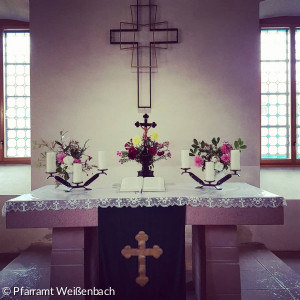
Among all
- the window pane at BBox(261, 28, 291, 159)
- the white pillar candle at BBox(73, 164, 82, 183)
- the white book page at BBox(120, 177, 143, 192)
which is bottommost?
the white book page at BBox(120, 177, 143, 192)

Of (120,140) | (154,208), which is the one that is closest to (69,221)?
(154,208)

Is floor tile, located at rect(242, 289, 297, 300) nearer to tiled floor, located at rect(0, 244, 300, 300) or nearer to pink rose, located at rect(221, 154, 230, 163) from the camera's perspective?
tiled floor, located at rect(0, 244, 300, 300)

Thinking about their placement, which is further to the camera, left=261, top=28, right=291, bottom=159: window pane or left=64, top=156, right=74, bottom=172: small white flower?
left=261, top=28, right=291, bottom=159: window pane

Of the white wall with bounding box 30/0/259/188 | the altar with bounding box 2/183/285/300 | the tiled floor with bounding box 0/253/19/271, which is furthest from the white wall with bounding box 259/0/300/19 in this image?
the tiled floor with bounding box 0/253/19/271

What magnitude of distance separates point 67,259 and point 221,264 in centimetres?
110

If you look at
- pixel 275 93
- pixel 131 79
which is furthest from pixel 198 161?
pixel 275 93

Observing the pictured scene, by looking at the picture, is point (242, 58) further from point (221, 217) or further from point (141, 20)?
point (221, 217)

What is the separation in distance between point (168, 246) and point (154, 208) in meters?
0.30

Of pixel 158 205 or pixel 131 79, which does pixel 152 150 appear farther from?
pixel 131 79

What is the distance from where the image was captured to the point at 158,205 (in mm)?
2219

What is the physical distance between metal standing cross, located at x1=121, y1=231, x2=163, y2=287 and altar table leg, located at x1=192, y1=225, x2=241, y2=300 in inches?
14.6

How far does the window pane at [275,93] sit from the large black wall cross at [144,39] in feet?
4.45

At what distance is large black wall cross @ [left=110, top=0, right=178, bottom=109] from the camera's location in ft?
12.7

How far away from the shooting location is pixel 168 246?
228 cm
